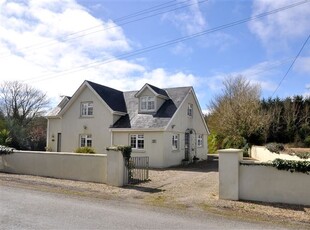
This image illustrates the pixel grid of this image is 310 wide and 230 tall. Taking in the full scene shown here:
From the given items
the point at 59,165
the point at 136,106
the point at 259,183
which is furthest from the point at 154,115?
the point at 259,183

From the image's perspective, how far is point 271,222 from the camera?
28.0 ft

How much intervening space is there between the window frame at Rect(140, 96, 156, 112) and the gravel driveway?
873 centimetres

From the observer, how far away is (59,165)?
53.1 ft

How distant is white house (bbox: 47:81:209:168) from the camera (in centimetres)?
2289

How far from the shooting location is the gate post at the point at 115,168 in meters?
13.9

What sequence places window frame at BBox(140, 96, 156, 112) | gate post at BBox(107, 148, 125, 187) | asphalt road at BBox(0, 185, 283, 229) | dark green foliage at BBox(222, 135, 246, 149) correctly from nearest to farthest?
asphalt road at BBox(0, 185, 283, 229) < gate post at BBox(107, 148, 125, 187) < window frame at BBox(140, 96, 156, 112) < dark green foliage at BBox(222, 135, 246, 149)

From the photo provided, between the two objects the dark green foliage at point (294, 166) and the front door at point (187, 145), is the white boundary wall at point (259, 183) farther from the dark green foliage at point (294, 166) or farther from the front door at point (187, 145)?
the front door at point (187, 145)

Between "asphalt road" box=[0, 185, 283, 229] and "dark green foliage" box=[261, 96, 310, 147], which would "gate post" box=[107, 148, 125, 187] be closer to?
"asphalt road" box=[0, 185, 283, 229]

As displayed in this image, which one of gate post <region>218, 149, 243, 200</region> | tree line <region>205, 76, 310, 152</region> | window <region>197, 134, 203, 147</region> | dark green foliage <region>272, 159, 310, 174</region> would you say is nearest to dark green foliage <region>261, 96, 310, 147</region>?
tree line <region>205, 76, 310, 152</region>

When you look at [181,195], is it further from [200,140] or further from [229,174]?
[200,140]

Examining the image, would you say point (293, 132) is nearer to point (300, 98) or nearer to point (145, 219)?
point (300, 98)

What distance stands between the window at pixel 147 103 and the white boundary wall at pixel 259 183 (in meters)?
13.7

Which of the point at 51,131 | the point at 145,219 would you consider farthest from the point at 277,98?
the point at 145,219

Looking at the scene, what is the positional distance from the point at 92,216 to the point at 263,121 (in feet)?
97.7
